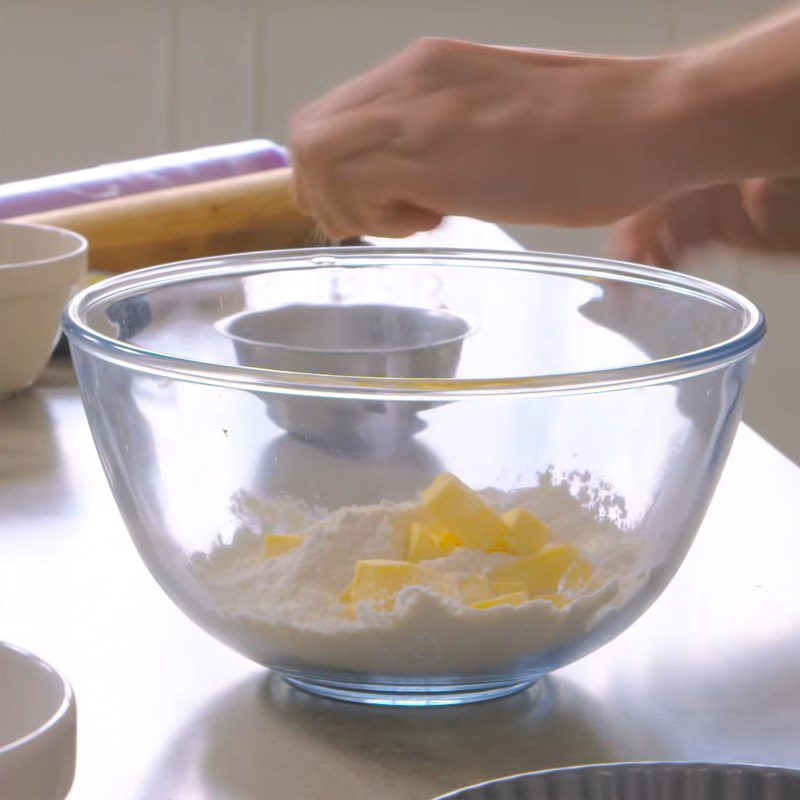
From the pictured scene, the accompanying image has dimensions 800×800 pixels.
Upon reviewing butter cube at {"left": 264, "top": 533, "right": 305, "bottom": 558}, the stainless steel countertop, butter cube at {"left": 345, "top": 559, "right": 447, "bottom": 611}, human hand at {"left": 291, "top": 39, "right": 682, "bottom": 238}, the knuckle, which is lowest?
the stainless steel countertop

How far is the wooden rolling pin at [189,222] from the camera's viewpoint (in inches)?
51.1

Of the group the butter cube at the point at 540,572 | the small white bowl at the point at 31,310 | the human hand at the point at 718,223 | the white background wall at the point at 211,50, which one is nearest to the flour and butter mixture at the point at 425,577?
the butter cube at the point at 540,572

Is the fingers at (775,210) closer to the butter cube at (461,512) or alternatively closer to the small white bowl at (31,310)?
the butter cube at (461,512)

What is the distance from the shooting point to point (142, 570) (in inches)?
30.4

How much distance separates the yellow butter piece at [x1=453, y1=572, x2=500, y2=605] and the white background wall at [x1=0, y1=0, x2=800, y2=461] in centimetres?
217

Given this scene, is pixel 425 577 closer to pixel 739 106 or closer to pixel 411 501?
pixel 411 501

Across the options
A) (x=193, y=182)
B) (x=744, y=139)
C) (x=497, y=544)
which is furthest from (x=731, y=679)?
(x=193, y=182)

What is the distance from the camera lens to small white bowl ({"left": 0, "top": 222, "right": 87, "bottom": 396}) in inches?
40.9

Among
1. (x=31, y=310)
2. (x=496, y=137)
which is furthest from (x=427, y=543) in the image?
(x=31, y=310)

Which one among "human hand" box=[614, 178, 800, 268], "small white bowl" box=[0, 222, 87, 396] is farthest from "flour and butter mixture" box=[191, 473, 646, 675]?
"small white bowl" box=[0, 222, 87, 396]

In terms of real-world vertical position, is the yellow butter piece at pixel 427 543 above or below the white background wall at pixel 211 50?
above

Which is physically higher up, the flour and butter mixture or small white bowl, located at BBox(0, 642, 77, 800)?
small white bowl, located at BBox(0, 642, 77, 800)

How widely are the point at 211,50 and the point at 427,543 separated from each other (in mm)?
2197

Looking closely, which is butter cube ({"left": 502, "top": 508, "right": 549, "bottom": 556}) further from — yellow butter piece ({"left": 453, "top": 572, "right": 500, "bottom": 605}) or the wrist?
the wrist
